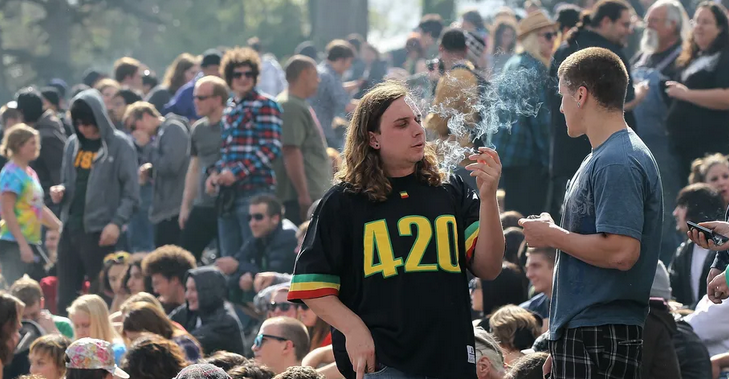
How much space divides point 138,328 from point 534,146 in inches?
140

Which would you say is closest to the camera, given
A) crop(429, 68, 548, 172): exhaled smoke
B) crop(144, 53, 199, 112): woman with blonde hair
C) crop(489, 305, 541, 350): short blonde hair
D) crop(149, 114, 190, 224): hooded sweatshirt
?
crop(429, 68, 548, 172): exhaled smoke

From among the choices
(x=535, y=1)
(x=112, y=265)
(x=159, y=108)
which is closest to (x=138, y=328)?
(x=112, y=265)

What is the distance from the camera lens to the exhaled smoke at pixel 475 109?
5227 mm

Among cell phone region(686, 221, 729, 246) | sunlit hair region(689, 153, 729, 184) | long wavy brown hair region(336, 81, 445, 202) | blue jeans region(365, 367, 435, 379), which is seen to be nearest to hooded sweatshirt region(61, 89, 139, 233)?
sunlit hair region(689, 153, 729, 184)

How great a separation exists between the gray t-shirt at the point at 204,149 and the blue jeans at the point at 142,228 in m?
1.55

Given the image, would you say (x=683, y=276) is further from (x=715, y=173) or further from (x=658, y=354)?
(x=658, y=354)

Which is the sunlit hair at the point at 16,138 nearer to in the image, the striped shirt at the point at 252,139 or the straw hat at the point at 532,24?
the striped shirt at the point at 252,139

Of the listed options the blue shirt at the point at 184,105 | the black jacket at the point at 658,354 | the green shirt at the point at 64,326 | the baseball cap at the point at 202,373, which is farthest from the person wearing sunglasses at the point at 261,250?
the baseball cap at the point at 202,373

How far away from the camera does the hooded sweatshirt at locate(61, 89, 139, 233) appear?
1109 cm

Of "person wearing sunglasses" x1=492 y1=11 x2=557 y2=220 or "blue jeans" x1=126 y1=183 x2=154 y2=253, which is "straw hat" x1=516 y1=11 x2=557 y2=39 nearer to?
"person wearing sunglasses" x1=492 y1=11 x2=557 y2=220

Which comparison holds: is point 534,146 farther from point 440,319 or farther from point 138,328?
point 440,319

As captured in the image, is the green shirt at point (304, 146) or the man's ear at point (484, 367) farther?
the green shirt at point (304, 146)

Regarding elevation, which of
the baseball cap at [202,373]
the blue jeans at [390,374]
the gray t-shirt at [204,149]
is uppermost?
the gray t-shirt at [204,149]

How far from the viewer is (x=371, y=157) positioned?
4531mm
